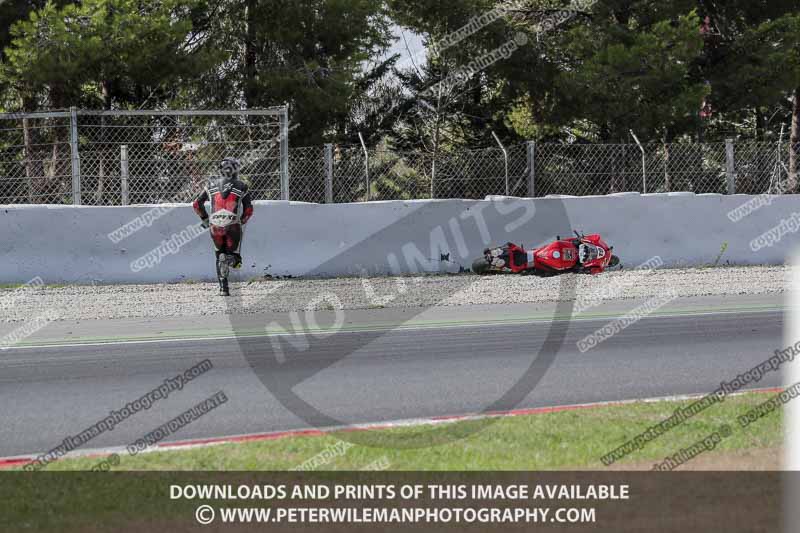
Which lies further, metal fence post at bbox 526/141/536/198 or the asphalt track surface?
metal fence post at bbox 526/141/536/198

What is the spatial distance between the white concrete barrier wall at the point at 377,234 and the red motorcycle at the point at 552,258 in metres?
0.38

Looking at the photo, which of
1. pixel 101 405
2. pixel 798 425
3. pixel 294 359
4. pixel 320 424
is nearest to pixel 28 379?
pixel 101 405

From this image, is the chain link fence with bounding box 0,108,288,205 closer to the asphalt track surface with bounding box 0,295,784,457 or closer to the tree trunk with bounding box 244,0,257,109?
the asphalt track surface with bounding box 0,295,784,457

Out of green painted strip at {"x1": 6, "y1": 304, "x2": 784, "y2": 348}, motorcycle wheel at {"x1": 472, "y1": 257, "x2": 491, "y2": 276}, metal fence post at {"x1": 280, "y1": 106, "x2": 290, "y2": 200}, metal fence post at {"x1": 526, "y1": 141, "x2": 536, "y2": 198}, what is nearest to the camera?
green painted strip at {"x1": 6, "y1": 304, "x2": 784, "y2": 348}

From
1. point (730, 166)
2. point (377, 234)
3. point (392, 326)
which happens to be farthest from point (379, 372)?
point (730, 166)

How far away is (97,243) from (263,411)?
25.4ft

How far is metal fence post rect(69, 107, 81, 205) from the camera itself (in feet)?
46.6

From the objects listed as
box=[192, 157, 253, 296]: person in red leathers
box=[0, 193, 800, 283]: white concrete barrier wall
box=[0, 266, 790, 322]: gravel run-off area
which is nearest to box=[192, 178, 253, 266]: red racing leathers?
box=[192, 157, 253, 296]: person in red leathers

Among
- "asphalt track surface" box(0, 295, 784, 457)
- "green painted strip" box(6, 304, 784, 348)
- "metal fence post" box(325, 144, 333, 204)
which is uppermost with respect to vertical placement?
"metal fence post" box(325, 144, 333, 204)

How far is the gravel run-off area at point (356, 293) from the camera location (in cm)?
1245

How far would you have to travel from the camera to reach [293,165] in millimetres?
15625

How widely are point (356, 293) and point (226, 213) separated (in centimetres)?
190

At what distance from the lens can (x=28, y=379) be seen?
329 inches

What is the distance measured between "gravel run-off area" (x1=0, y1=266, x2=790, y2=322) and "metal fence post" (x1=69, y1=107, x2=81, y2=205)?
1.30m
